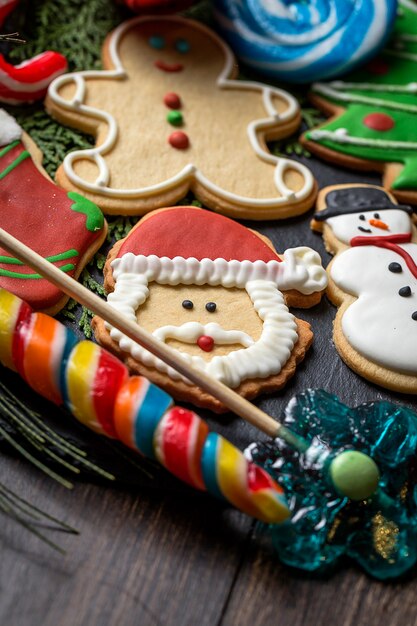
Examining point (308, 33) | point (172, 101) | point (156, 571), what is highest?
point (308, 33)

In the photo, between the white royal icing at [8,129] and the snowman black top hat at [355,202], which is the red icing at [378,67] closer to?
the snowman black top hat at [355,202]

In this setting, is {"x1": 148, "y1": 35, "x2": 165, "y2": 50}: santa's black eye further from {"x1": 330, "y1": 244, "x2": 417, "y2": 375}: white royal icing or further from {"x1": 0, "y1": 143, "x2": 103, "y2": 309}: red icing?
{"x1": 330, "y1": 244, "x2": 417, "y2": 375}: white royal icing

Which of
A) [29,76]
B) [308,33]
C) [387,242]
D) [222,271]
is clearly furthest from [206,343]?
[308,33]

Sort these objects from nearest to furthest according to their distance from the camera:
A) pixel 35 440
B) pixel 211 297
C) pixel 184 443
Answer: pixel 184 443, pixel 35 440, pixel 211 297

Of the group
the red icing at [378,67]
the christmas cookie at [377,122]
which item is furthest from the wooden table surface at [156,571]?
the red icing at [378,67]

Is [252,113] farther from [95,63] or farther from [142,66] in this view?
[95,63]

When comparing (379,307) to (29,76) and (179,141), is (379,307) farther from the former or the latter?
(29,76)
